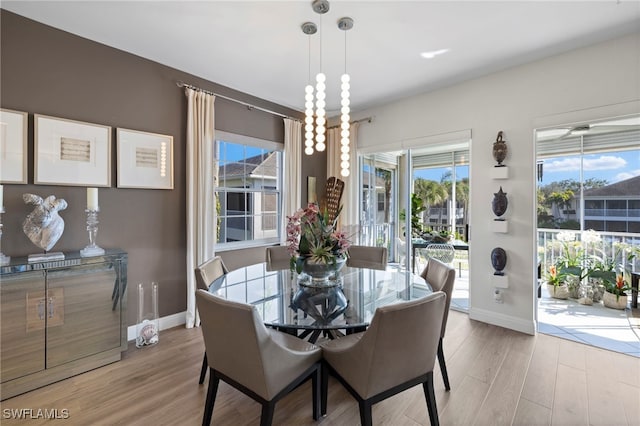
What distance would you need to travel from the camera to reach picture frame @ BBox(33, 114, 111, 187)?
93.7 inches

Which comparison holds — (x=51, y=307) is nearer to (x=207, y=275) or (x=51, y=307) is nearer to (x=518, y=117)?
(x=207, y=275)

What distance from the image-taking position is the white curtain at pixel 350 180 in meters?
4.54

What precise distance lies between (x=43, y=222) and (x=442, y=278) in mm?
3070

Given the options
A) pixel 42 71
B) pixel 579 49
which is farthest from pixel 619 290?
pixel 42 71

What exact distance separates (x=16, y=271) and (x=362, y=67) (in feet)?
11.2

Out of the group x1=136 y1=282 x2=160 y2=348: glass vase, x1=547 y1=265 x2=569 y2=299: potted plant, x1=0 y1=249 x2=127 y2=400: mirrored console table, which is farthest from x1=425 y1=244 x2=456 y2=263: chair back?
x1=0 y1=249 x2=127 y2=400: mirrored console table

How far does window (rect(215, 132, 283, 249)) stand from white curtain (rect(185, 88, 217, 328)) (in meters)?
0.28

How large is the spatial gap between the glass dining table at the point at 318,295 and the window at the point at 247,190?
4.28 feet

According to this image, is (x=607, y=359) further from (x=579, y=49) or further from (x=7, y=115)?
(x=7, y=115)

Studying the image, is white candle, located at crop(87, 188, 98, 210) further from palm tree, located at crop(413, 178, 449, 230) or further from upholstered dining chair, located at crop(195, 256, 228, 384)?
palm tree, located at crop(413, 178, 449, 230)

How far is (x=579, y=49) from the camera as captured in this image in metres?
2.71

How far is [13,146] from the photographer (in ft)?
7.42

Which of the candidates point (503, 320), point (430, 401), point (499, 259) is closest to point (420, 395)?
point (430, 401)

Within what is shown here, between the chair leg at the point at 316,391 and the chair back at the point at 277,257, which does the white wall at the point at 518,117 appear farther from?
the chair leg at the point at 316,391
